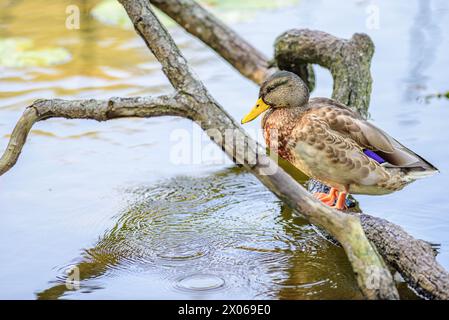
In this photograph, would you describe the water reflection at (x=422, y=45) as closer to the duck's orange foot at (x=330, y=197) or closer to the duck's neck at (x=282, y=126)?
the duck's orange foot at (x=330, y=197)

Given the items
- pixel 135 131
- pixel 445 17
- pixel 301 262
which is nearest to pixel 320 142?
pixel 301 262

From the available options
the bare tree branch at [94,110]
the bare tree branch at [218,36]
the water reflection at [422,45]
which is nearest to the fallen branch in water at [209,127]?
the bare tree branch at [94,110]

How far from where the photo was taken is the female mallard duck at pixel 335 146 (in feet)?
13.8

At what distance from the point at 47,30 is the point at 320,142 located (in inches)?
186

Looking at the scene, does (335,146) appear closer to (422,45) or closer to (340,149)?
(340,149)

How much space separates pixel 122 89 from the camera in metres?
6.82

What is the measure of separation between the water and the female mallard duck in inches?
13.6

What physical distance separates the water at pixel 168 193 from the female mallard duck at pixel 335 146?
0.35 meters

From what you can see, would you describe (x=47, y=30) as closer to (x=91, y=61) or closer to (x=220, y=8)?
(x=91, y=61)

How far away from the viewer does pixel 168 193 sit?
16.8 ft

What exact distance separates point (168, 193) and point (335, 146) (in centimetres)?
129

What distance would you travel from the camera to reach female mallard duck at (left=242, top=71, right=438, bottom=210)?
165 inches

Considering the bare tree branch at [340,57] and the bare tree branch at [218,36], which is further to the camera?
the bare tree branch at [218,36]

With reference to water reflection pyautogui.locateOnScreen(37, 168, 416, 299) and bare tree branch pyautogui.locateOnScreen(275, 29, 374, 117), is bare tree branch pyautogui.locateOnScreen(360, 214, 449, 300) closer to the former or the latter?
water reflection pyautogui.locateOnScreen(37, 168, 416, 299)
